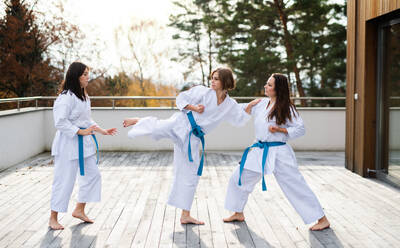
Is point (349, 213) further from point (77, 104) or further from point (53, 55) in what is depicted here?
point (53, 55)

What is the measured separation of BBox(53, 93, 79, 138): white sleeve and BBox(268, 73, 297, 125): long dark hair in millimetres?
1397

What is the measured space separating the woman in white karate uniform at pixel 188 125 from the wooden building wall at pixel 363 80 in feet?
7.57

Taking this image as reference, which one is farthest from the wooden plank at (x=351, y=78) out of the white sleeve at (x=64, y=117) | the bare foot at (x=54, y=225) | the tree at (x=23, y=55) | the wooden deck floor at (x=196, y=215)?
the tree at (x=23, y=55)

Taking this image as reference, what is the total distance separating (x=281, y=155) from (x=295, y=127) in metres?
0.22

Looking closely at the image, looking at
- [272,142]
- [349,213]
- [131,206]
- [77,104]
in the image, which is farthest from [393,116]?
[77,104]

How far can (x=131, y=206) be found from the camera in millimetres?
3668

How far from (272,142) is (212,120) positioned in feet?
1.53

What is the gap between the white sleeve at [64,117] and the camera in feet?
9.74

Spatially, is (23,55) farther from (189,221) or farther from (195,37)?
(189,221)

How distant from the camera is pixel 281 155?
3.01 m

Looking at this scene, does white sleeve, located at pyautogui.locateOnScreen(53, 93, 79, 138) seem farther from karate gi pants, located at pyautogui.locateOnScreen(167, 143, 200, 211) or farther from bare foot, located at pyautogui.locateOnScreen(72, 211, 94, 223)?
karate gi pants, located at pyautogui.locateOnScreen(167, 143, 200, 211)

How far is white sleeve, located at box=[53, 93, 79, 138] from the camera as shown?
2.97 meters

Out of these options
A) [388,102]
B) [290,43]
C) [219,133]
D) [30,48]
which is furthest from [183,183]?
[30,48]

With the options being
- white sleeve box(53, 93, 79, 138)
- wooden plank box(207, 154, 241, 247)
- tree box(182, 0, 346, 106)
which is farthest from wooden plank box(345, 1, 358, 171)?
tree box(182, 0, 346, 106)
